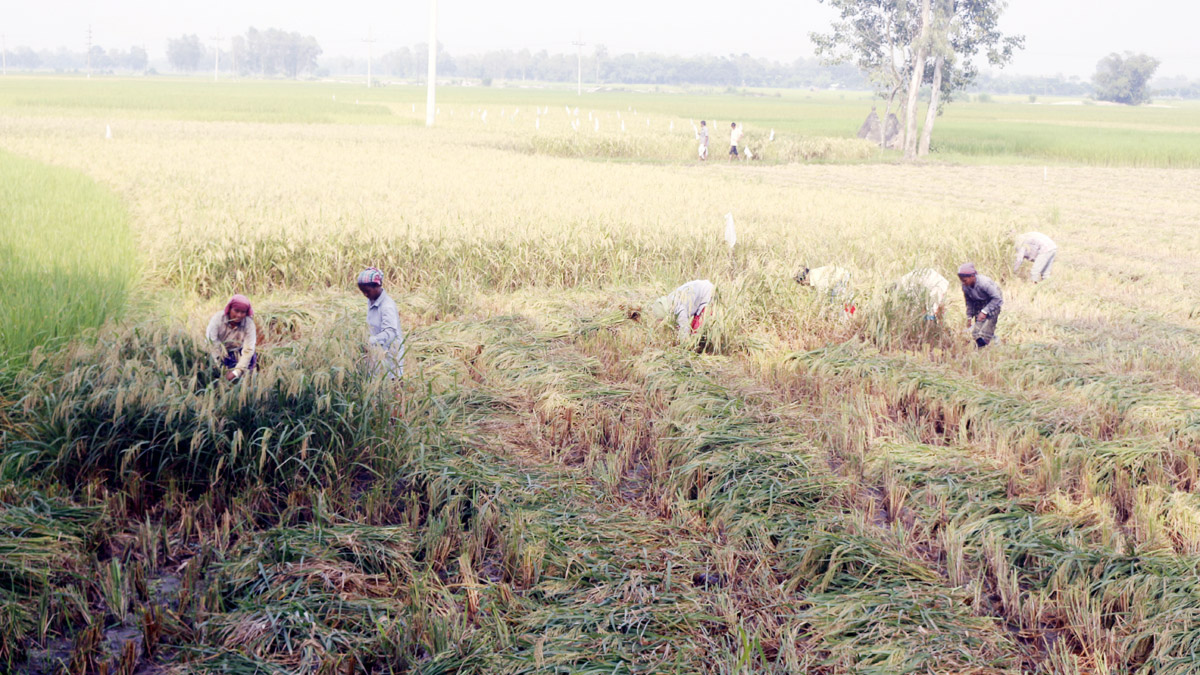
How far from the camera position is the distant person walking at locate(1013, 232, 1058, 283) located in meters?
11.5

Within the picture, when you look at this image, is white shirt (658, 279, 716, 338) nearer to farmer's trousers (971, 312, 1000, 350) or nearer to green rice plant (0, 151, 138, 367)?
farmer's trousers (971, 312, 1000, 350)

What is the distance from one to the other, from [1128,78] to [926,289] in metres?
142

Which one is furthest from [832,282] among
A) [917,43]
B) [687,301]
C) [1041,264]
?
[917,43]

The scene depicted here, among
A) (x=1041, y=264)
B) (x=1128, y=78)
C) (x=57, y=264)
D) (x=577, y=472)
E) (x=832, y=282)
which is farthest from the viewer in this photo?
(x=1128, y=78)

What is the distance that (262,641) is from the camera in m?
3.67

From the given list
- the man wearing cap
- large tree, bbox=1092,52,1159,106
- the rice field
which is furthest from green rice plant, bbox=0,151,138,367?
large tree, bbox=1092,52,1159,106

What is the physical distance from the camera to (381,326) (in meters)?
6.38

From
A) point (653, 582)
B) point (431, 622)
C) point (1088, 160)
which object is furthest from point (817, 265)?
point (1088, 160)

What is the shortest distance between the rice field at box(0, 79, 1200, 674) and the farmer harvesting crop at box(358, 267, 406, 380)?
14cm

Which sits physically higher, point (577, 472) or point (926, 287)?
point (926, 287)

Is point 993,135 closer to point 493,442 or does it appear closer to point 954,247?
point 954,247

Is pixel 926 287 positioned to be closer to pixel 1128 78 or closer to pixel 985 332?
pixel 985 332

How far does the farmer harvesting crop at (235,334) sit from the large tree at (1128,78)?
14426 centimetres

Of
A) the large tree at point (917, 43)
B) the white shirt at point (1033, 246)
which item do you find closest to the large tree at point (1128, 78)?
the large tree at point (917, 43)
